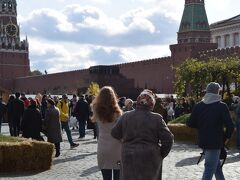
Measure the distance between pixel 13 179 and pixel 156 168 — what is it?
4407 millimetres

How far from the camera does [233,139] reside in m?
14.3

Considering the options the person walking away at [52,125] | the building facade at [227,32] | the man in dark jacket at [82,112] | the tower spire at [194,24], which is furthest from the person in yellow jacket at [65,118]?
the building facade at [227,32]

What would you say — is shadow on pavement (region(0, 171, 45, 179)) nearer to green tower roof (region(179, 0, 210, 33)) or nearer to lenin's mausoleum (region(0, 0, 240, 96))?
lenin's mausoleum (region(0, 0, 240, 96))

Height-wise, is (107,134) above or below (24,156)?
above

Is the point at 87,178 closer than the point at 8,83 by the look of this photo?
Yes

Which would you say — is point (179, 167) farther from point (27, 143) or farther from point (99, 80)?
point (99, 80)

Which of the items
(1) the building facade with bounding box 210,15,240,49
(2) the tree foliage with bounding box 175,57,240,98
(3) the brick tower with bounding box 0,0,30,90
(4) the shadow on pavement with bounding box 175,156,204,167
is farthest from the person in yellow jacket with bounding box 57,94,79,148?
(3) the brick tower with bounding box 0,0,30,90

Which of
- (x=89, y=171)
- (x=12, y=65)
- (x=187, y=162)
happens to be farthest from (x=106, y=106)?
(x=12, y=65)

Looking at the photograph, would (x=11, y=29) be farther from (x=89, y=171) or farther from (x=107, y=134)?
(x=107, y=134)

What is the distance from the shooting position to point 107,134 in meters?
6.49

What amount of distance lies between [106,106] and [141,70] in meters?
48.9

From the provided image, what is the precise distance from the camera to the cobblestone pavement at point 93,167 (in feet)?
30.9

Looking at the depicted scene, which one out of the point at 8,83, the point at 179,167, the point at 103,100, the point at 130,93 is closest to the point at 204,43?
the point at 130,93

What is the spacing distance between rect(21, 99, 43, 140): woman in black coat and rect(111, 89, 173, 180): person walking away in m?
6.29
